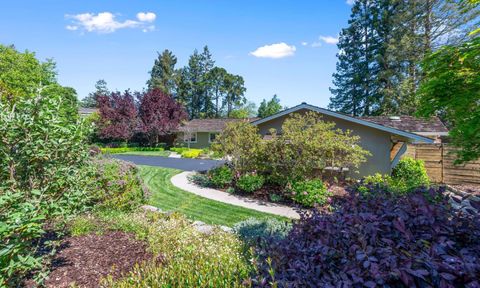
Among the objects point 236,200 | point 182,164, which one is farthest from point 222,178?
point 182,164

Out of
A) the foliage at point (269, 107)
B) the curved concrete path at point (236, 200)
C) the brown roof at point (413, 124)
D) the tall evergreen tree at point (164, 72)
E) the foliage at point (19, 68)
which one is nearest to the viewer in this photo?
the curved concrete path at point (236, 200)

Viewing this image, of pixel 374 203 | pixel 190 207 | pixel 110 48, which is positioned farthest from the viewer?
pixel 110 48

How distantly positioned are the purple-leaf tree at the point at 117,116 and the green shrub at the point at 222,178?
22.0m

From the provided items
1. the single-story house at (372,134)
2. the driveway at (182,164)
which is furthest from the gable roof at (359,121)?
the driveway at (182,164)

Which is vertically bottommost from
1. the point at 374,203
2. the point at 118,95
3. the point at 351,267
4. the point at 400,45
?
the point at 351,267

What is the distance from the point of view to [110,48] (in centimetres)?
1620

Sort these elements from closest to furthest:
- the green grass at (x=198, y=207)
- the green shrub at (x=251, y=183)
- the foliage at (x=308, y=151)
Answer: the green grass at (x=198, y=207)
the foliage at (x=308, y=151)
the green shrub at (x=251, y=183)

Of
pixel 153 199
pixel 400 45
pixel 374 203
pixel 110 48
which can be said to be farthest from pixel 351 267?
pixel 400 45

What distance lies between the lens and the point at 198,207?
360 inches

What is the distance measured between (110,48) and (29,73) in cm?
1437

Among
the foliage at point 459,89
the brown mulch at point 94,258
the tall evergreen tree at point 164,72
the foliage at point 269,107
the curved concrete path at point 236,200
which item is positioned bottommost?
the curved concrete path at point 236,200

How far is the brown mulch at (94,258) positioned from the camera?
3707 millimetres

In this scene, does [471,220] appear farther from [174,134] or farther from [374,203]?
[174,134]

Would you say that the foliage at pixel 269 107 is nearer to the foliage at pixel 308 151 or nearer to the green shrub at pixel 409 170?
the green shrub at pixel 409 170
